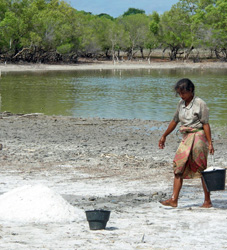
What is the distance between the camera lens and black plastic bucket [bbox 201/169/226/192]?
593cm

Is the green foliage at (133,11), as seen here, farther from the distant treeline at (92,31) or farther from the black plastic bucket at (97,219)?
the black plastic bucket at (97,219)

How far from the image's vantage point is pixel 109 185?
24.7 ft

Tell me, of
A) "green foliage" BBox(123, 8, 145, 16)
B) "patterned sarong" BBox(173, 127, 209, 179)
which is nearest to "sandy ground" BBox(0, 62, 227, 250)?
"patterned sarong" BBox(173, 127, 209, 179)

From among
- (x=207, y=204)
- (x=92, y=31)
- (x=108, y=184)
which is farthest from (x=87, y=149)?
(x=92, y=31)

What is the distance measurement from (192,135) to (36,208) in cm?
192

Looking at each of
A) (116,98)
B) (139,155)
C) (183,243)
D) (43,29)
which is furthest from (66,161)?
(43,29)

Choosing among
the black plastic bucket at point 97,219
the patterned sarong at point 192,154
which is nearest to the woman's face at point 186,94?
the patterned sarong at point 192,154

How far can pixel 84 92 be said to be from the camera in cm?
2908

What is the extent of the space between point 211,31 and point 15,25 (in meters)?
26.8

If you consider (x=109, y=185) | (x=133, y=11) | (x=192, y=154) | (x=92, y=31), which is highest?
(x=133, y=11)

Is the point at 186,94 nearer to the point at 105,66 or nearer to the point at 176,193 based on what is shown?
the point at 176,193

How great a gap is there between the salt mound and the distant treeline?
51433 millimetres

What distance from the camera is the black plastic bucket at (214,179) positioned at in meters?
5.93

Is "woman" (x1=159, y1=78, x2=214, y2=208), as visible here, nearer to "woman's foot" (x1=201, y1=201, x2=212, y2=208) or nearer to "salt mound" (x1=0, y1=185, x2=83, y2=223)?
"woman's foot" (x1=201, y1=201, x2=212, y2=208)
